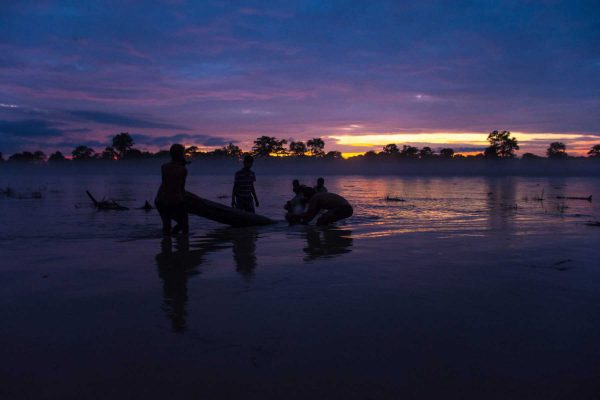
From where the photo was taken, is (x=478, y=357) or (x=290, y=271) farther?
(x=290, y=271)

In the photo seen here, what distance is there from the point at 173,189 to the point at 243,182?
284cm

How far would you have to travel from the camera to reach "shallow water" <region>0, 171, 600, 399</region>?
2834mm

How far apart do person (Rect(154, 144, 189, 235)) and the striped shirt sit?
2387 millimetres

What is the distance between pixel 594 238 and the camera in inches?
338

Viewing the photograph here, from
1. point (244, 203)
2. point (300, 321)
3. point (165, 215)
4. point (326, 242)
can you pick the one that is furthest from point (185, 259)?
point (244, 203)

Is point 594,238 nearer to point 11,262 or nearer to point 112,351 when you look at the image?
point 112,351

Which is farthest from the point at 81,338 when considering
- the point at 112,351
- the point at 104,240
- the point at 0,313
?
the point at 104,240

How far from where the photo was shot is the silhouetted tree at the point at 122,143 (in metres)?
89.9

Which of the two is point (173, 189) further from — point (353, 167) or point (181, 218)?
point (353, 167)

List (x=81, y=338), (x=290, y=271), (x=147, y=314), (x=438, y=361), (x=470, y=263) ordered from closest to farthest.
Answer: (x=438, y=361) → (x=81, y=338) → (x=147, y=314) → (x=290, y=271) → (x=470, y=263)

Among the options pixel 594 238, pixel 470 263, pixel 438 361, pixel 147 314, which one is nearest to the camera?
pixel 438 361

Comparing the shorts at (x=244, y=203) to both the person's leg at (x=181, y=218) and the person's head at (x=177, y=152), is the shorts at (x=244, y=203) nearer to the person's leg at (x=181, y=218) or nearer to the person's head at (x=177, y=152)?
the person's leg at (x=181, y=218)

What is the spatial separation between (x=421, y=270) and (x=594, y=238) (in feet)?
16.2

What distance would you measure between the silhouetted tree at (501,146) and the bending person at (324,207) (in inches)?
3003
